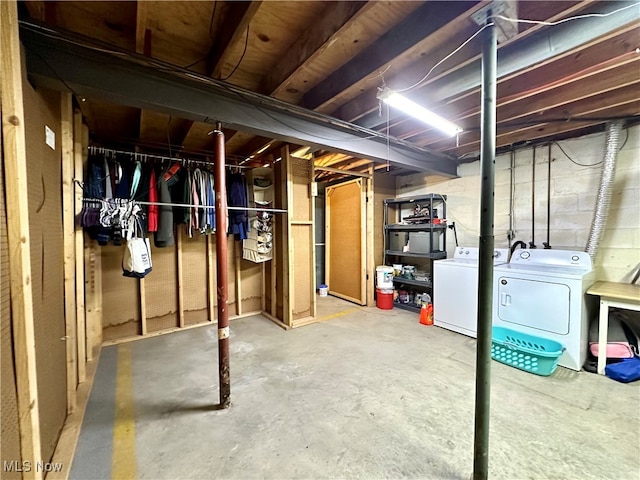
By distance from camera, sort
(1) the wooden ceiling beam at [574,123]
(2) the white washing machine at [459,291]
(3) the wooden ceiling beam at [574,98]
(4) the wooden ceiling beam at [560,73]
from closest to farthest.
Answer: (4) the wooden ceiling beam at [560,73], (3) the wooden ceiling beam at [574,98], (1) the wooden ceiling beam at [574,123], (2) the white washing machine at [459,291]

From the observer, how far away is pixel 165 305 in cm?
344

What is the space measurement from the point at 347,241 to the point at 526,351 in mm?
2999

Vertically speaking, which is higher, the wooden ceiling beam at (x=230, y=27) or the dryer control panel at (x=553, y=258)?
the wooden ceiling beam at (x=230, y=27)

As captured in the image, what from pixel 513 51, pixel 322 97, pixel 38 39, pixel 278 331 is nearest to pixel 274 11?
pixel 322 97

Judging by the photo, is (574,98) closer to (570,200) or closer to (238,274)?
(570,200)

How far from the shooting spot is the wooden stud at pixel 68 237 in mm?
1920

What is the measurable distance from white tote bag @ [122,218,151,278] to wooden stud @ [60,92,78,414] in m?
0.54

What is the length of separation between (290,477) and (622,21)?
302 cm

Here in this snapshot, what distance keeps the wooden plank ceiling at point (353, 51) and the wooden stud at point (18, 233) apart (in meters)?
0.58

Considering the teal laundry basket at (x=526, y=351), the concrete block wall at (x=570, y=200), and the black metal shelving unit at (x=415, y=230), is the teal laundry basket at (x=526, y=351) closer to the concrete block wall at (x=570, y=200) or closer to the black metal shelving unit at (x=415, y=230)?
the concrete block wall at (x=570, y=200)

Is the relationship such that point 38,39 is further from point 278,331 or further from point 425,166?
point 425,166

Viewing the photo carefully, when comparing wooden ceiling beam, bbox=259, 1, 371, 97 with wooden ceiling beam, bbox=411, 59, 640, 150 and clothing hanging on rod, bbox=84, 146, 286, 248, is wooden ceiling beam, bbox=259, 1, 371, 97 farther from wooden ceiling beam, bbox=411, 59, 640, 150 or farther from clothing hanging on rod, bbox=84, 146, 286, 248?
wooden ceiling beam, bbox=411, 59, 640, 150

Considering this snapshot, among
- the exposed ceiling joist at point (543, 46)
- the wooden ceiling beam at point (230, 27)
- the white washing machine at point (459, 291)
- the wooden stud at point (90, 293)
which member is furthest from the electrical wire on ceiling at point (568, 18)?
the wooden stud at point (90, 293)

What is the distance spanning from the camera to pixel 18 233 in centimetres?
111
